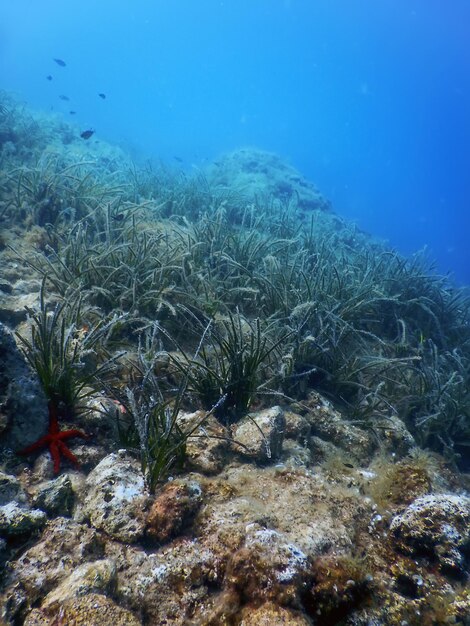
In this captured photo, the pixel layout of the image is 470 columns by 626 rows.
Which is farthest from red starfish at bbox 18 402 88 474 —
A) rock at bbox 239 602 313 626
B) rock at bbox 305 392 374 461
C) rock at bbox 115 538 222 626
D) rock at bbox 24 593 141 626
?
rock at bbox 305 392 374 461

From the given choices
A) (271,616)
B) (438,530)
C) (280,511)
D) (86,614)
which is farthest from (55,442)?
(438,530)

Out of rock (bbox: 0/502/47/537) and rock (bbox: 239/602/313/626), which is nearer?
rock (bbox: 239/602/313/626)

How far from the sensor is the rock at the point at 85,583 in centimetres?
174

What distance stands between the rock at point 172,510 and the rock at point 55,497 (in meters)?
0.55

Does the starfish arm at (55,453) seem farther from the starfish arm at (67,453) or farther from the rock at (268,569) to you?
the rock at (268,569)

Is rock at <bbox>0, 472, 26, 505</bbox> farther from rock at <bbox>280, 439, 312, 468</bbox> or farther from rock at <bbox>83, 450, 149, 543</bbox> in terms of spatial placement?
rock at <bbox>280, 439, 312, 468</bbox>

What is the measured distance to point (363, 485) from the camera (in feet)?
9.72

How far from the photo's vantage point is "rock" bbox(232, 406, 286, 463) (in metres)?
2.87

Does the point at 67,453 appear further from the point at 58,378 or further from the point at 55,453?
the point at 58,378

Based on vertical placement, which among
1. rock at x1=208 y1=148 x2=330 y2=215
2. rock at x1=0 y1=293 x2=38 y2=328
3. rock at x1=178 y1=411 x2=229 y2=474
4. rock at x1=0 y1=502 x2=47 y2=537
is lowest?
rock at x1=0 y1=502 x2=47 y2=537

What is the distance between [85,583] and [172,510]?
56 cm

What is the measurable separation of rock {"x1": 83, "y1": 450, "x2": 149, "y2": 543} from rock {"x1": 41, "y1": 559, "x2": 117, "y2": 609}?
234mm

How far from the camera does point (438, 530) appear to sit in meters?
2.34

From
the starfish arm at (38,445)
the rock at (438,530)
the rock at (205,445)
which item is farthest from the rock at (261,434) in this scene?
the starfish arm at (38,445)
